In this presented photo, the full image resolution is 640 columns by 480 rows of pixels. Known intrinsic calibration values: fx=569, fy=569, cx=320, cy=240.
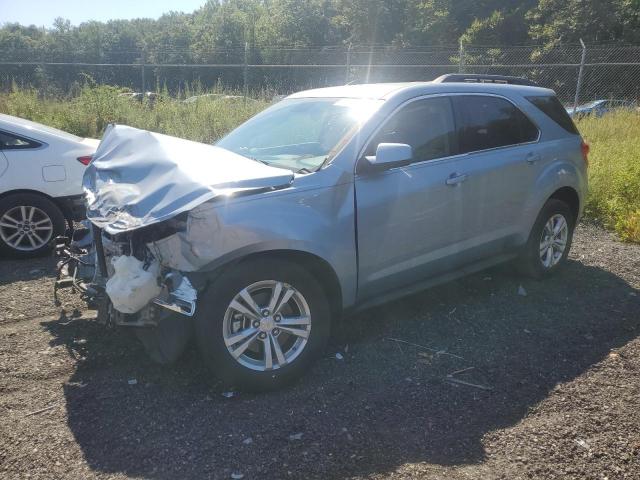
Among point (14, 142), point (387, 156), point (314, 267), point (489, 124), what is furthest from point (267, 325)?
point (14, 142)

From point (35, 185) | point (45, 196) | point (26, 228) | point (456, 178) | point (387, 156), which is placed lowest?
point (26, 228)

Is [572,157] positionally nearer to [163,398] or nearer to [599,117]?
[163,398]

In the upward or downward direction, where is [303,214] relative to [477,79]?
downward

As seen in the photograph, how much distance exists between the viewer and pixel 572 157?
5.38 meters

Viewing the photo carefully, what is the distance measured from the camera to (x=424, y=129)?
4.27 meters

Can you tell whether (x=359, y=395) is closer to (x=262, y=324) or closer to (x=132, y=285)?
(x=262, y=324)

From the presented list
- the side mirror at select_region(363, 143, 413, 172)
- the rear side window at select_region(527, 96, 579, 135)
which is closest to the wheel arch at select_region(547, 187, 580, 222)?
the rear side window at select_region(527, 96, 579, 135)

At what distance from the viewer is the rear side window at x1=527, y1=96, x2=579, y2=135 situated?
207 inches

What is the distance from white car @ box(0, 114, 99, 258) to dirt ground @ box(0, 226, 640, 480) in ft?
4.93

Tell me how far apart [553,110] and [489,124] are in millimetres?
1052

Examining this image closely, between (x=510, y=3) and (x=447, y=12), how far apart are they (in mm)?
5065

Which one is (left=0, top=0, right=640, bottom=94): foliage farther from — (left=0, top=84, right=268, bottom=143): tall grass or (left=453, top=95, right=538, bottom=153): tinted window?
(left=453, top=95, right=538, bottom=153): tinted window

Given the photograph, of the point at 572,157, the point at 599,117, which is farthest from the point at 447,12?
the point at 572,157

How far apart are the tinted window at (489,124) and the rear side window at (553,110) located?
0.29m
